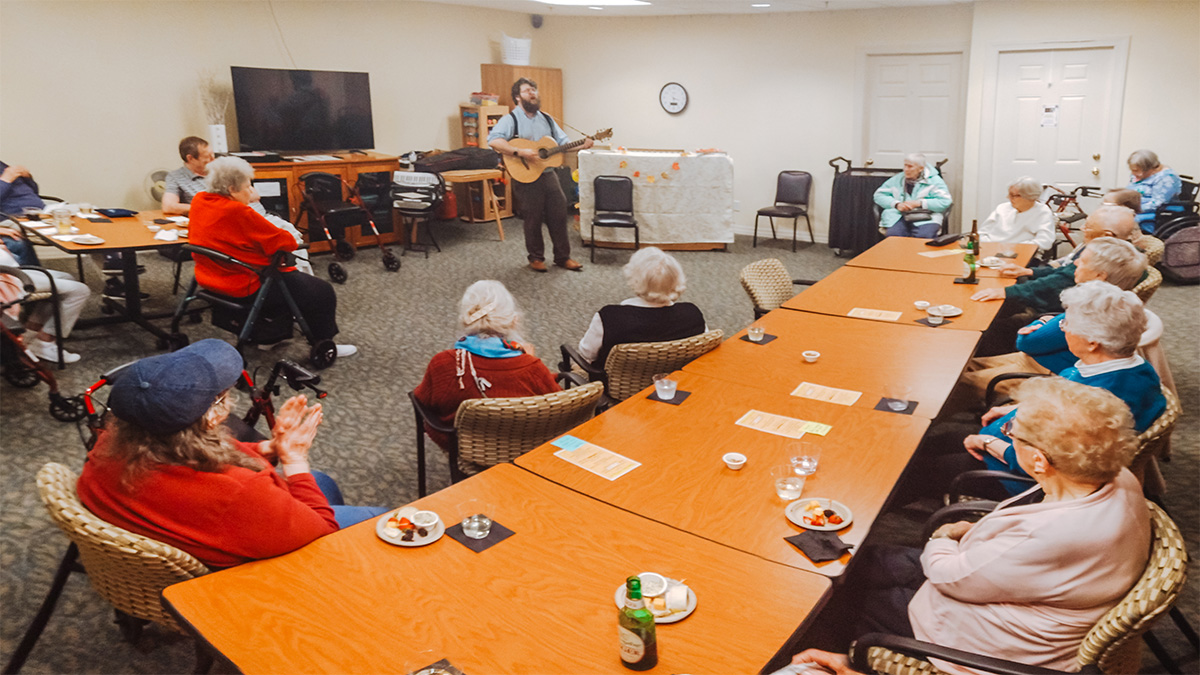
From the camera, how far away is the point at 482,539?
6.41ft

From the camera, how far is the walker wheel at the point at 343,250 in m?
8.12

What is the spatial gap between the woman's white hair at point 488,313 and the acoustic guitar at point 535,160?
492cm

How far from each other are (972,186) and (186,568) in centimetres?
885

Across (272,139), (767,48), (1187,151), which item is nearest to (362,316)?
(272,139)

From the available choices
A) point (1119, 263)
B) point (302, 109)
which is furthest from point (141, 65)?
point (1119, 263)

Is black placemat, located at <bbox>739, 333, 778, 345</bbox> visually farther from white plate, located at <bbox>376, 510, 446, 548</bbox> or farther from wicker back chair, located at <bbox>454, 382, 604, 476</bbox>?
white plate, located at <bbox>376, 510, 446, 548</bbox>

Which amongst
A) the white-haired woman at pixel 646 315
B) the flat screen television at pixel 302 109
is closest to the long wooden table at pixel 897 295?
the white-haired woman at pixel 646 315

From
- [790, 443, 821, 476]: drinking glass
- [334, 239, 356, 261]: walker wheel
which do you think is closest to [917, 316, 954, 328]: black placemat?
[790, 443, 821, 476]: drinking glass

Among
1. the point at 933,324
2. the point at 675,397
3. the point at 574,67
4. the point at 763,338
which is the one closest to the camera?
the point at 675,397

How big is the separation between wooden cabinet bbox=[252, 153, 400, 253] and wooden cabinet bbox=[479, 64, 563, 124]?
2.22m

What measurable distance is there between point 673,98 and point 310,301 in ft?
21.8

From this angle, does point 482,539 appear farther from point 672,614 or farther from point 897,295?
point 897,295

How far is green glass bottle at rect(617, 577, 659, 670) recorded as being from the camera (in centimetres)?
150

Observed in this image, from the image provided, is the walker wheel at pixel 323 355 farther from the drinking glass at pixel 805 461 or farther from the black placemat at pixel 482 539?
the drinking glass at pixel 805 461
